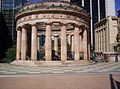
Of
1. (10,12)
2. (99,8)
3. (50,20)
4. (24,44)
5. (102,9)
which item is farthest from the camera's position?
(102,9)

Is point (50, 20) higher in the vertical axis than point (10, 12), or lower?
lower

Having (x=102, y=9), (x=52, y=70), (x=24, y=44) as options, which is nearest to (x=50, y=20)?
(x=24, y=44)

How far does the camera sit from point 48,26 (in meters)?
32.6

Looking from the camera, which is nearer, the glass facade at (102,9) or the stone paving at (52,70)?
the stone paving at (52,70)

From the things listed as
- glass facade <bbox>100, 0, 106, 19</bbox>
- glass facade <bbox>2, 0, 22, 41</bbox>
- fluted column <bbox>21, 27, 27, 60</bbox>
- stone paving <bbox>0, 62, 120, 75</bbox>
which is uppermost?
glass facade <bbox>100, 0, 106, 19</bbox>

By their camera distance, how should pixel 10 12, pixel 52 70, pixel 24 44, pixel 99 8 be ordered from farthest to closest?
pixel 99 8 < pixel 10 12 < pixel 24 44 < pixel 52 70

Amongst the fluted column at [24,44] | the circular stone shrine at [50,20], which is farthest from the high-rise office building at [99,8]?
the circular stone shrine at [50,20]

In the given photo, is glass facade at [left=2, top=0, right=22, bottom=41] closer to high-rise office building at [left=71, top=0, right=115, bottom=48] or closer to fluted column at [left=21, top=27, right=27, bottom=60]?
fluted column at [left=21, top=27, right=27, bottom=60]

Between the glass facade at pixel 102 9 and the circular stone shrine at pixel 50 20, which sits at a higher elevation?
the glass facade at pixel 102 9

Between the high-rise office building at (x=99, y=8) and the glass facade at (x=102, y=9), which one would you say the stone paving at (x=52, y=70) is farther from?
the glass facade at (x=102, y=9)

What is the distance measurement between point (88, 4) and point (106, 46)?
57139 millimetres

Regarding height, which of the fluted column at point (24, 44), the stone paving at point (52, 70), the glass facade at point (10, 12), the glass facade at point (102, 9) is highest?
the glass facade at point (102, 9)

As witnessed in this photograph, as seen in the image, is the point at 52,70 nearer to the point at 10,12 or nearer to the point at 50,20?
the point at 50,20

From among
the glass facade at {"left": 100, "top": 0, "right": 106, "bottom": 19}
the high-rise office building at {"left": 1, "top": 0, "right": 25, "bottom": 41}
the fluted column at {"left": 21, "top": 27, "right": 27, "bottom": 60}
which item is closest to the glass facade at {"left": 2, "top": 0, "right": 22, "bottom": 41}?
the high-rise office building at {"left": 1, "top": 0, "right": 25, "bottom": 41}
